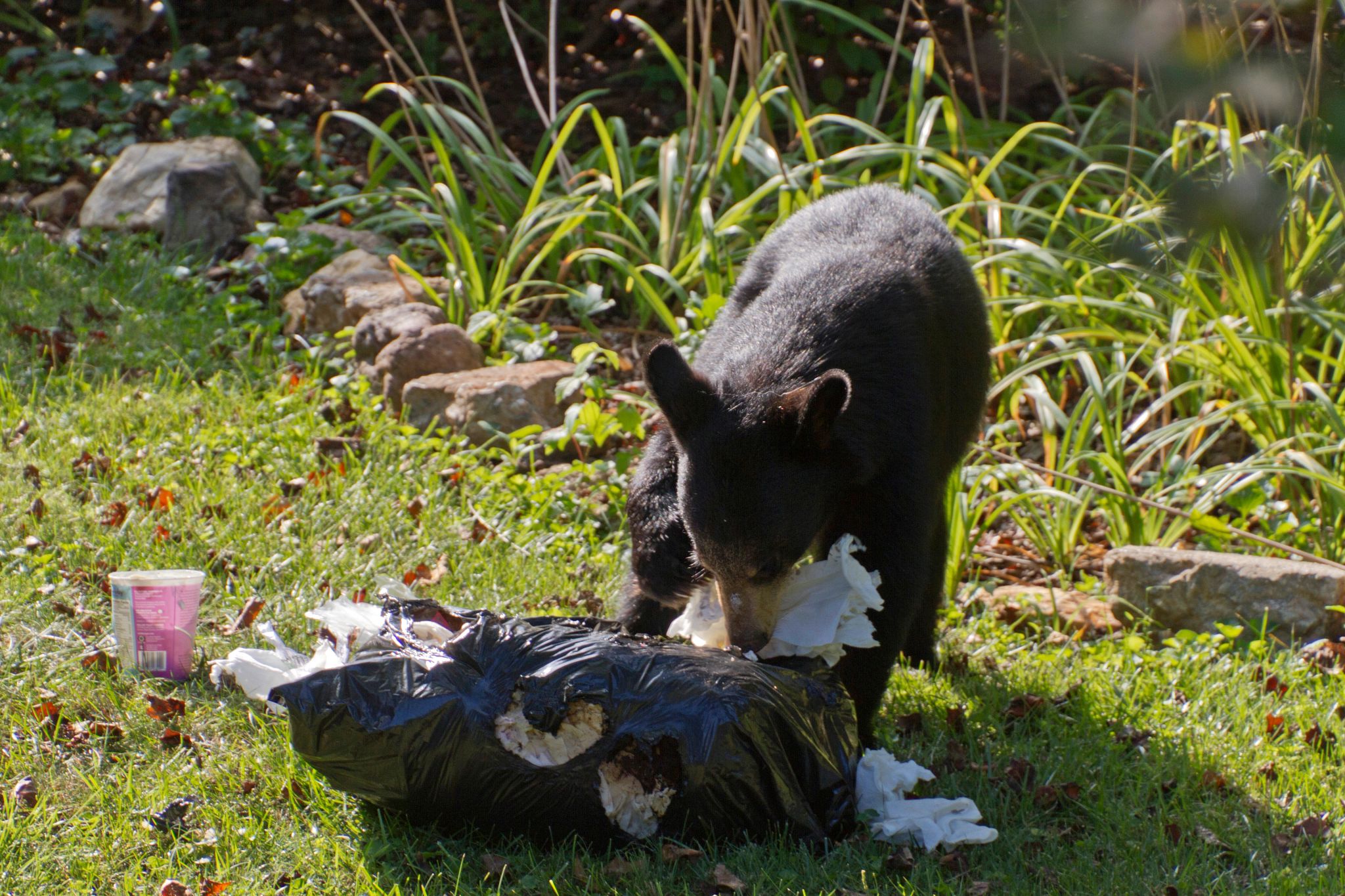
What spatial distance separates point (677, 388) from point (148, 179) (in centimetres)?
564

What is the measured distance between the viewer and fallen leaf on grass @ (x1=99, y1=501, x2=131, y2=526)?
413cm

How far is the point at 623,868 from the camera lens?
8.24ft

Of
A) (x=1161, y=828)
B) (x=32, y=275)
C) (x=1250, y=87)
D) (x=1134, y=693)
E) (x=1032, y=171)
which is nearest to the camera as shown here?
(x=1250, y=87)

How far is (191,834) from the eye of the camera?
264 cm

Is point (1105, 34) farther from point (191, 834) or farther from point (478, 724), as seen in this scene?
point (191, 834)

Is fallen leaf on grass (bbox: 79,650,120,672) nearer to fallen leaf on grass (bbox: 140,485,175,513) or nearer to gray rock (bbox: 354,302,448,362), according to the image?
fallen leaf on grass (bbox: 140,485,175,513)

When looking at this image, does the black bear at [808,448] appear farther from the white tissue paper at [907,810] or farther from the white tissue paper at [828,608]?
the white tissue paper at [907,810]

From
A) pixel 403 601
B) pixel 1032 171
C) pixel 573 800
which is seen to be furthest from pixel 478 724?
pixel 1032 171

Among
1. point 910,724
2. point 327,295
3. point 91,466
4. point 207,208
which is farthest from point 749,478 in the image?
point 207,208

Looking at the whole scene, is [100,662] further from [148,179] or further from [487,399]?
[148,179]

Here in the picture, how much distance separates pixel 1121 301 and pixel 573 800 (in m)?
3.68

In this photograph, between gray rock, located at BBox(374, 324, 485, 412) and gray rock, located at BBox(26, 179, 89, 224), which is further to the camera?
gray rock, located at BBox(26, 179, 89, 224)

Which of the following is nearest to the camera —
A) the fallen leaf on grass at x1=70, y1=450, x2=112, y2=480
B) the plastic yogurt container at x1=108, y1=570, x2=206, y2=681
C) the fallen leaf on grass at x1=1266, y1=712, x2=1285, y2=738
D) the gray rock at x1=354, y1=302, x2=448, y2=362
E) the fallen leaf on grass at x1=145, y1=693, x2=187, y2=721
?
the fallen leaf on grass at x1=145, y1=693, x2=187, y2=721

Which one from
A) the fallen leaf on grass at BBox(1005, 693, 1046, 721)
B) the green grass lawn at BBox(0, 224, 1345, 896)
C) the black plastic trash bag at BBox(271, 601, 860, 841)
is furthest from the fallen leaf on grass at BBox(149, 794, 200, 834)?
the fallen leaf on grass at BBox(1005, 693, 1046, 721)
